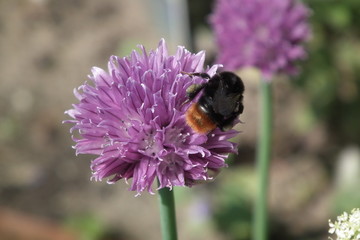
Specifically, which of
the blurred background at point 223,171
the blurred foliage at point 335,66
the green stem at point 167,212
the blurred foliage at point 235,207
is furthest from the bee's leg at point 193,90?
the blurred foliage at point 335,66

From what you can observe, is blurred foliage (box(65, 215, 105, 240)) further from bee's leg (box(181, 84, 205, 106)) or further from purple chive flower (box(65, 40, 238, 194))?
bee's leg (box(181, 84, 205, 106))

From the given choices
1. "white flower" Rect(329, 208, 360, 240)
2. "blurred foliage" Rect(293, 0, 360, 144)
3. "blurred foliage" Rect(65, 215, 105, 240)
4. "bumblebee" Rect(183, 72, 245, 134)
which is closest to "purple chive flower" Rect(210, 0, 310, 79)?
"bumblebee" Rect(183, 72, 245, 134)

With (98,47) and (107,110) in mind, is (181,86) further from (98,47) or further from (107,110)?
(98,47)

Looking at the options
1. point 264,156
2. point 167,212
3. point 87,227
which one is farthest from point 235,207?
point 167,212

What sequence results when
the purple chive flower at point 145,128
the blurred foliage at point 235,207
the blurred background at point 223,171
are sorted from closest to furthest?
the purple chive flower at point 145,128 → the blurred foliage at point 235,207 → the blurred background at point 223,171

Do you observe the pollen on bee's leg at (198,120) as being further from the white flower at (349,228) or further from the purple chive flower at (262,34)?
the purple chive flower at (262,34)

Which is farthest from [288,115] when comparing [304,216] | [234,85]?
[234,85]
